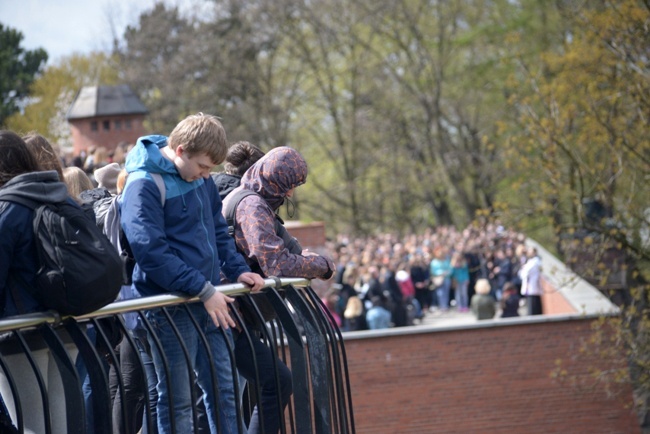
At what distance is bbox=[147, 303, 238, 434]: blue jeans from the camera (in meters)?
4.58

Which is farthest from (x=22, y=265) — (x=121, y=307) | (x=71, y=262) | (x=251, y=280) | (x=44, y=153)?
(x=251, y=280)

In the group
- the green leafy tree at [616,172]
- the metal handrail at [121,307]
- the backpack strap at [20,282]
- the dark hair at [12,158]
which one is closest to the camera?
the metal handrail at [121,307]

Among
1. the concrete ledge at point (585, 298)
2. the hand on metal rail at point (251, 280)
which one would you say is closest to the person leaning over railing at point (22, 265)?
the hand on metal rail at point (251, 280)

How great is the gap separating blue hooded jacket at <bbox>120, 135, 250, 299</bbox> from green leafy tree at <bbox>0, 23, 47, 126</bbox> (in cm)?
3459

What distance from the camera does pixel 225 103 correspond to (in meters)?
37.2

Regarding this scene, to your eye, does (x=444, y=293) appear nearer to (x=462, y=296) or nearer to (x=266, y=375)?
(x=462, y=296)

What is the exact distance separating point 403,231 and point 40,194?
3884 cm

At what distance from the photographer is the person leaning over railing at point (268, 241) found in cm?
504

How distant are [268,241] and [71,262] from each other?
1638mm

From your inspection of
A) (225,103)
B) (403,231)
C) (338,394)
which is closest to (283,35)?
(225,103)

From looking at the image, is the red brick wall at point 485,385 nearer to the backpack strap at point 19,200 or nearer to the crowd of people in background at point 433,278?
the crowd of people in background at point 433,278

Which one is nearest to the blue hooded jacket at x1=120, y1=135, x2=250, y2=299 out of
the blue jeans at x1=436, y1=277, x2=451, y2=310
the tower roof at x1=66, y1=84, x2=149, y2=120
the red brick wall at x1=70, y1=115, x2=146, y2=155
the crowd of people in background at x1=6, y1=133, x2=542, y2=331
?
the crowd of people in background at x1=6, y1=133, x2=542, y2=331

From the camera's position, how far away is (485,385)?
19750 mm

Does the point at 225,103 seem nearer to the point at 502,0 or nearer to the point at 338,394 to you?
the point at 502,0
